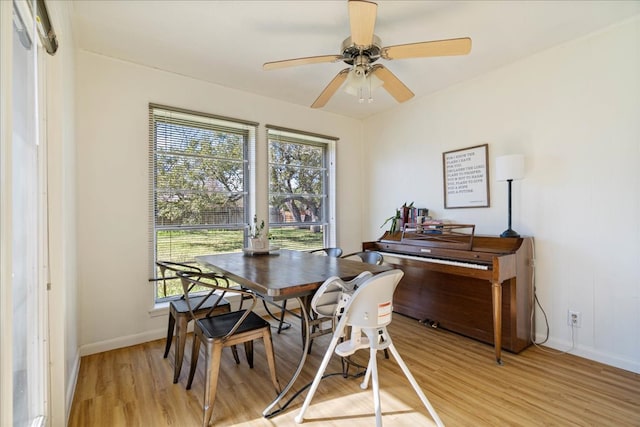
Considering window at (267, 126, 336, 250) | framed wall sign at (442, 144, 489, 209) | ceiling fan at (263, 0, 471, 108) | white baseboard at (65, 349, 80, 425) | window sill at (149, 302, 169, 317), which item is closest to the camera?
ceiling fan at (263, 0, 471, 108)

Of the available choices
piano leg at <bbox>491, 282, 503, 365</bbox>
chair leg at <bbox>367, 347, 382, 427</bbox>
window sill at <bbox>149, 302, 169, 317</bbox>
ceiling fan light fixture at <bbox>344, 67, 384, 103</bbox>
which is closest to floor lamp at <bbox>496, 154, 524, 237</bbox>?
piano leg at <bbox>491, 282, 503, 365</bbox>

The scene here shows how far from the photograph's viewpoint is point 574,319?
2549 millimetres

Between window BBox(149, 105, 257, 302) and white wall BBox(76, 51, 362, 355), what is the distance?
12 centimetres

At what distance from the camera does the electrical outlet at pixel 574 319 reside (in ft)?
8.27

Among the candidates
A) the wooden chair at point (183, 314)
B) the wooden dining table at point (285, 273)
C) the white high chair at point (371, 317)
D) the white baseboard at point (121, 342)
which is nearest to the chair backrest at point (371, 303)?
the white high chair at point (371, 317)

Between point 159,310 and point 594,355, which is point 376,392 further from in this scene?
point 159,310

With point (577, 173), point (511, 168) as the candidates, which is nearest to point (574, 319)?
point (577, 173)

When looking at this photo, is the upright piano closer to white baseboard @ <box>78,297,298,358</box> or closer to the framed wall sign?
the framed wall sign

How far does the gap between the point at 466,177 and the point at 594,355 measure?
1843 millimetres

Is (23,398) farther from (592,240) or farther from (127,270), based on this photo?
(592,240)

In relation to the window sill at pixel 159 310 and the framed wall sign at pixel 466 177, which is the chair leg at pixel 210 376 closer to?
the window sill at pixel 159 310

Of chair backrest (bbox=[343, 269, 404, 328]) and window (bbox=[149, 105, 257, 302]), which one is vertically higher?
window (bbox=[149, 105, 257, 302])

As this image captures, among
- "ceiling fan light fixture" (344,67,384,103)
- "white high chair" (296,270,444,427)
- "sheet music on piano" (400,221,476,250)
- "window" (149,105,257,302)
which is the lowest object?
"white high chair" (296,270,444,427)

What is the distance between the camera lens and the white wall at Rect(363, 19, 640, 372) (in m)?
2.30
